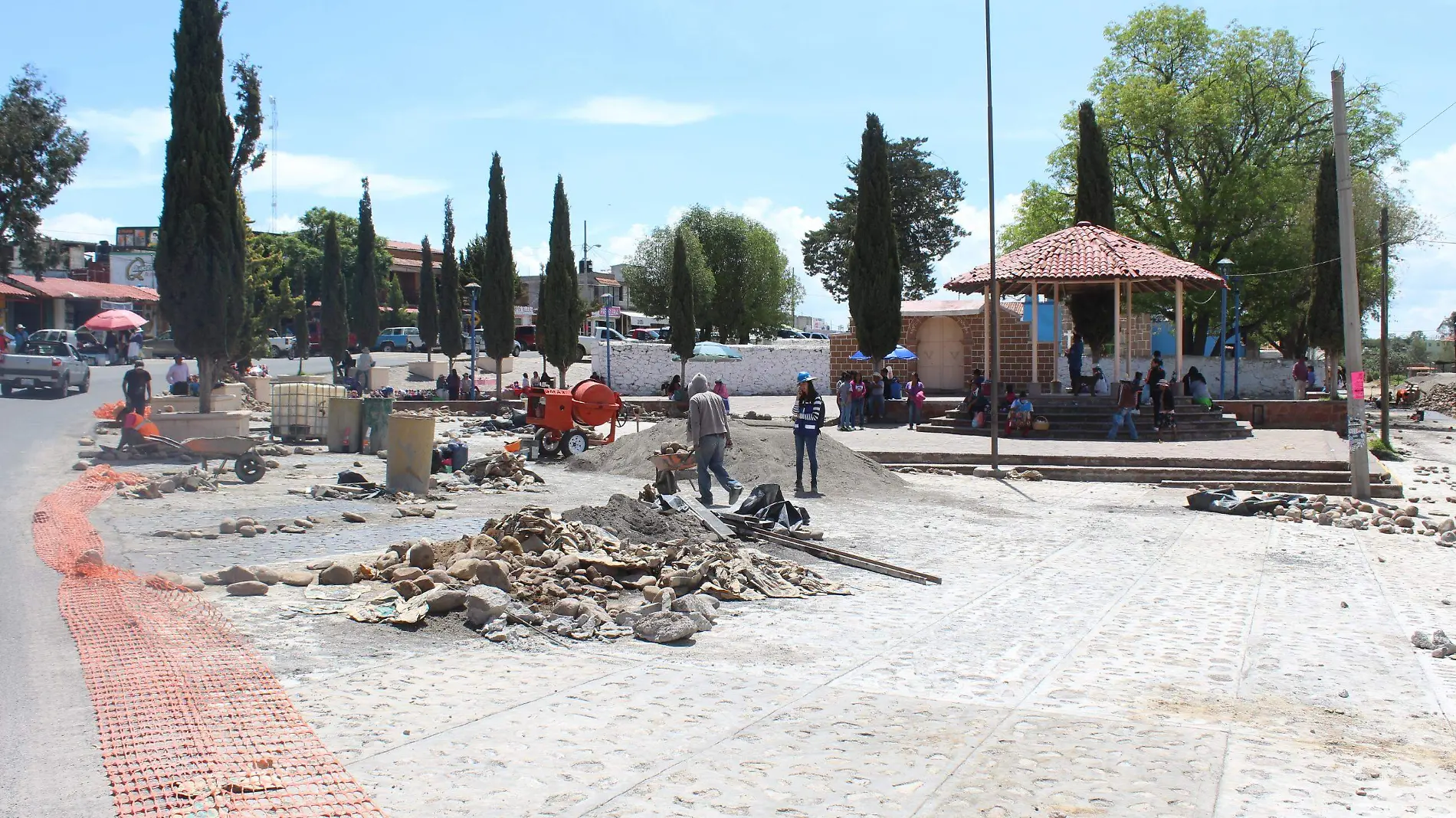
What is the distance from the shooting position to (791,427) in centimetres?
1872

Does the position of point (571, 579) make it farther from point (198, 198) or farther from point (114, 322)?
point (114, 322)

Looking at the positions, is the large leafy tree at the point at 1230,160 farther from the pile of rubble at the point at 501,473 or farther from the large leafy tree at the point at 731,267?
the pile of rubble at the point at 501,473

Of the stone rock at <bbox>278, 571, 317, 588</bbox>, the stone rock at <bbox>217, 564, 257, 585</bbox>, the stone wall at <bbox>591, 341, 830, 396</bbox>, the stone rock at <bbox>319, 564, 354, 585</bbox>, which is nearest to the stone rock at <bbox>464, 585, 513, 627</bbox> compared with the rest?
the stone rock at <bbox>319, 564, 354, 585</bbox>

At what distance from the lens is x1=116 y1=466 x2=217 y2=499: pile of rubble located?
1275 cm

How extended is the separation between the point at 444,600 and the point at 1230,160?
3800cm

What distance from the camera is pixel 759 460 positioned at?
55.8 feet

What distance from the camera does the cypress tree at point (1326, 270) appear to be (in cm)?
3303

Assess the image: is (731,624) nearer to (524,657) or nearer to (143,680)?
(524,657)

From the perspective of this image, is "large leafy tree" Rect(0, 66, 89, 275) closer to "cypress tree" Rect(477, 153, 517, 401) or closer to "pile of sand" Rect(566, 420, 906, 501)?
"cypress tree" Rect(477, 153, 517, 401)

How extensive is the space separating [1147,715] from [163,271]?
20318mm

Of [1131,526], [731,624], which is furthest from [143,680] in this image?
[1131,526]

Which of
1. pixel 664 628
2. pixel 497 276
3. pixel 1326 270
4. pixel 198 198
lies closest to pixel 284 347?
pixel 497 276

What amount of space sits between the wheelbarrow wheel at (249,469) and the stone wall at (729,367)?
91.6 feet

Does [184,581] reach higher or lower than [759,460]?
lower
